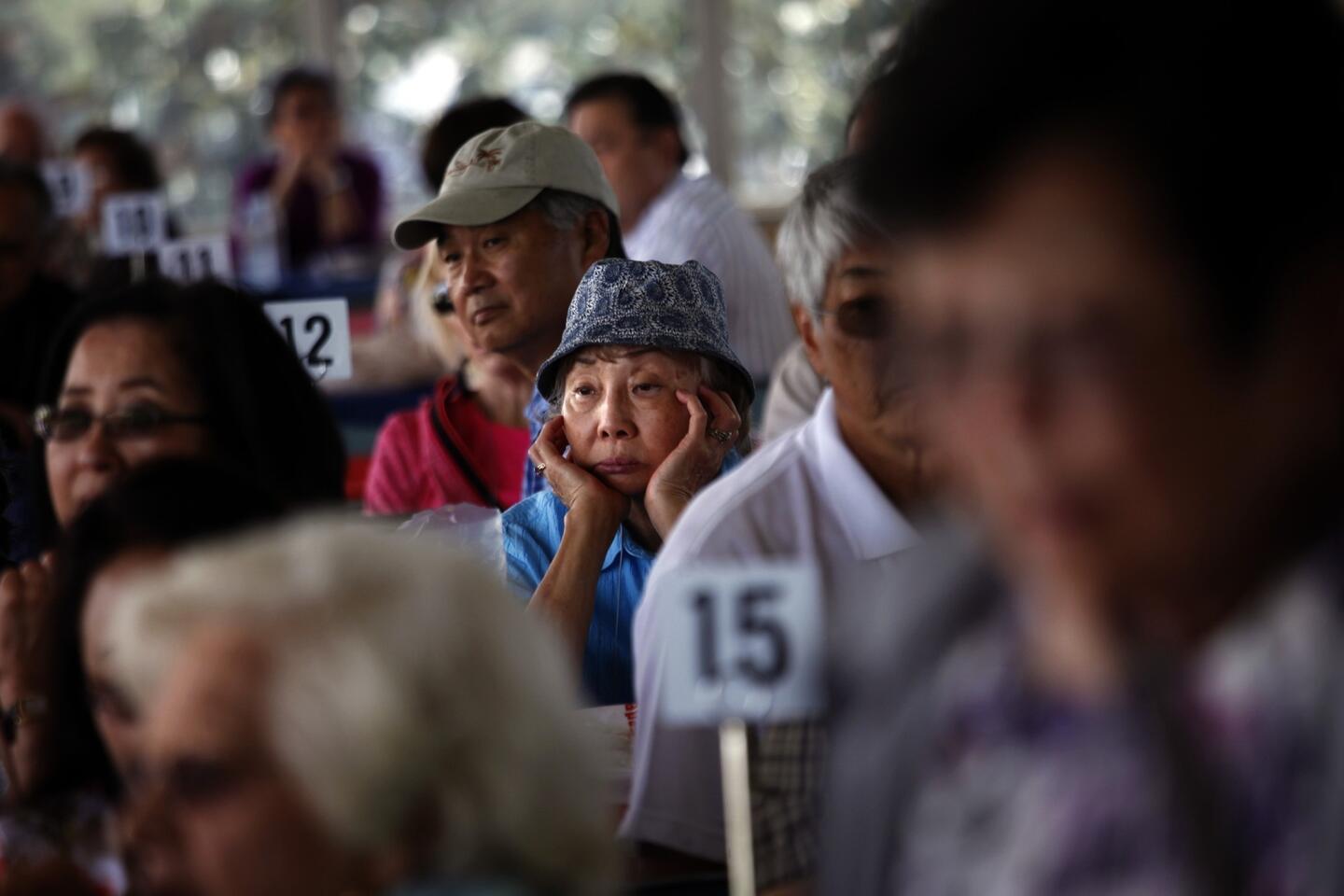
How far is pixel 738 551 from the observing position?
1721mm

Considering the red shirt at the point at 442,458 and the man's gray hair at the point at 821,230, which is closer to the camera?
the man's gray hair at the point at 821,230

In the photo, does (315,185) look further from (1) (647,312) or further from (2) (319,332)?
(1) (647,312)

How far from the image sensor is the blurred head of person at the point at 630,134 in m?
4.58

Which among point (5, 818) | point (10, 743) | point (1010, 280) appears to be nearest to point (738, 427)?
point (10, 743)

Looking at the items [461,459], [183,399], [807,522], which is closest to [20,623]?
[183,399]

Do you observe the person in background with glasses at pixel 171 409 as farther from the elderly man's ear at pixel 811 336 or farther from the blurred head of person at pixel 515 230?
the blurred head of person at pixel 515 230

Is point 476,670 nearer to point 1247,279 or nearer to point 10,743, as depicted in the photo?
point 1247,279

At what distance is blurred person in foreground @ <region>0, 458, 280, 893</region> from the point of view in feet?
4.77

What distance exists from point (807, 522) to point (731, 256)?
105 inches

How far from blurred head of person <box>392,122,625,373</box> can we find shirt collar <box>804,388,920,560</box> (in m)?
1.16

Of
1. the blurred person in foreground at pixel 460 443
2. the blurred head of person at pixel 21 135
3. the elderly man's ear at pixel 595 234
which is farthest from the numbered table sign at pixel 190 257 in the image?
the blurred head of person at pixel 21 135

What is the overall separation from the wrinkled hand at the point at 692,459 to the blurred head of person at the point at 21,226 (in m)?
2.41

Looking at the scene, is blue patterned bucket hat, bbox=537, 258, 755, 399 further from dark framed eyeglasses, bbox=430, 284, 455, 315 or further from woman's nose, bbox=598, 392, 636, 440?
dark framed eyeglasses, bbox=430, 284, 455, 315

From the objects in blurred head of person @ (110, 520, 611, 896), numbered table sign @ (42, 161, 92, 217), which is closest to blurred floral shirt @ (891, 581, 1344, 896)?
blurred head of person @ (110, 520, 611, 896)
